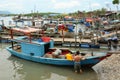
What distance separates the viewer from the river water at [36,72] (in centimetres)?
1873

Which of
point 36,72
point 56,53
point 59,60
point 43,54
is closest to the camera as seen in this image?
point 36,72

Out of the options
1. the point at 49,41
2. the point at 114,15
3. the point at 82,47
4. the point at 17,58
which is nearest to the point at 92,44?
the point at 82,47

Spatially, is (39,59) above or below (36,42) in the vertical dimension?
below

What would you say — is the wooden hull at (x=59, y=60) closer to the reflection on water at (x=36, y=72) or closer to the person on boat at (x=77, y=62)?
the reflection on water at (x=36, y=72)

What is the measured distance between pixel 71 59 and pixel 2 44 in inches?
674

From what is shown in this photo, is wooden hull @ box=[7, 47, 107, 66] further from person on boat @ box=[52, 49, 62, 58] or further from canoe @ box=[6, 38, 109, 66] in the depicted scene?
person on boat @ box=[52, 49, 62, 58]

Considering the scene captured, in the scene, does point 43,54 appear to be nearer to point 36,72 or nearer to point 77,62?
point 36,72

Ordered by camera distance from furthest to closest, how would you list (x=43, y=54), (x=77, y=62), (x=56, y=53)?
(x=43, y=54)
(x=56, y=53)
(x=77, y=62)

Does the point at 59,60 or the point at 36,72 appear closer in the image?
the point at 36,72

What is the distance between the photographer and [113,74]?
16.1m

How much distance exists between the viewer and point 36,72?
20.2 m

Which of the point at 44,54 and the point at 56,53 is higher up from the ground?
the point at 56,53

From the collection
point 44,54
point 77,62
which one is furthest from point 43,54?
point 77,62

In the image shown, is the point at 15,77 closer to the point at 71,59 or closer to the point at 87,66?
the point at 71,59
